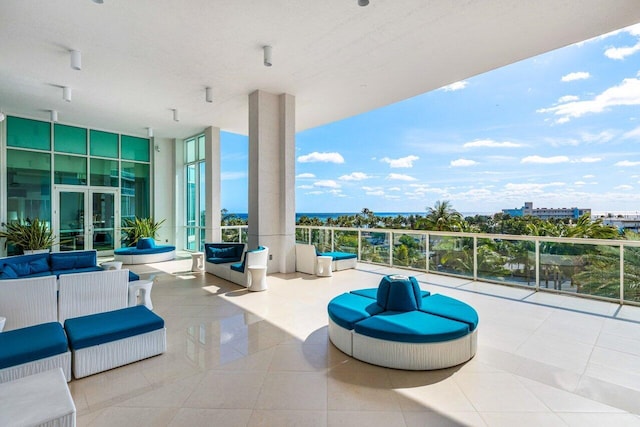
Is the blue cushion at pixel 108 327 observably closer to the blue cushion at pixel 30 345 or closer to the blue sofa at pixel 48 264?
the blue cushion at pixel 30 345

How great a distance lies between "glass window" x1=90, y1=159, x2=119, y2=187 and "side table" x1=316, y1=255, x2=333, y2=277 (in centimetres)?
803

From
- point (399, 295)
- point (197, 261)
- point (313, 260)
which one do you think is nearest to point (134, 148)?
point (197, 261)

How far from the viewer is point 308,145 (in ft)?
137

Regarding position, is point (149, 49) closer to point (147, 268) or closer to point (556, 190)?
point (147, 268)

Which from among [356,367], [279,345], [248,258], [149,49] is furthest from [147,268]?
[356,367]

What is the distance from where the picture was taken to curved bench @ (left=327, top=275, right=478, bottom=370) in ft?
8.40

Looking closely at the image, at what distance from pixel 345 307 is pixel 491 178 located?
35513mm

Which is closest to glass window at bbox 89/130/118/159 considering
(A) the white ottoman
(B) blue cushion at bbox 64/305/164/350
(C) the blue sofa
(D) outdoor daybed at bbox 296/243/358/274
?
(C) the blue sofa

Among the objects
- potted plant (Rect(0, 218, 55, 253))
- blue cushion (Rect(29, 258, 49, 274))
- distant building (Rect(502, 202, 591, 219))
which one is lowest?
blue cushion (Rect(29, 258, 49, 274))

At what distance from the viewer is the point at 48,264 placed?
17.6 feet

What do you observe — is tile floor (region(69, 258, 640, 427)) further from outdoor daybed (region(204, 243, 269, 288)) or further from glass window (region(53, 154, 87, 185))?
glass window (region(53, 154, 87, 185))

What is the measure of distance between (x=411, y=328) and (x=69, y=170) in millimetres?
10935

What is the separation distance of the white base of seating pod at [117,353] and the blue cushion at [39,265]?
389cm

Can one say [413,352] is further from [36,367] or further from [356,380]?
[36,367]
